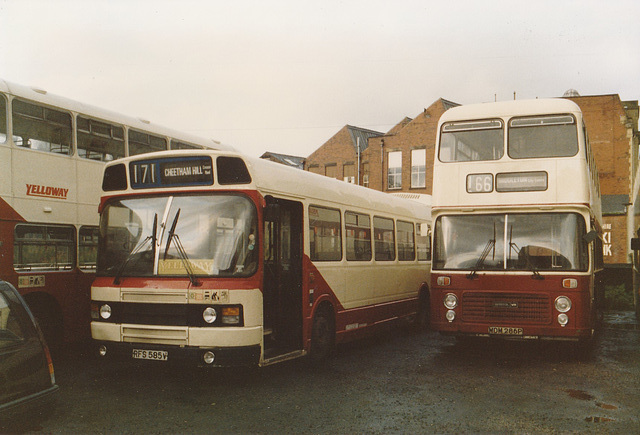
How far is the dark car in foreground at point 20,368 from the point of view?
499 cm

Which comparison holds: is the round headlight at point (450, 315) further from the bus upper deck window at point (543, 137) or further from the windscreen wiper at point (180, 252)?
the windscreen wiper at point (180, 252)

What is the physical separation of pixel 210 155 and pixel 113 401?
130 inches

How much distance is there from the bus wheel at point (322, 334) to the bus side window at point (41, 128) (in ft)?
16.9

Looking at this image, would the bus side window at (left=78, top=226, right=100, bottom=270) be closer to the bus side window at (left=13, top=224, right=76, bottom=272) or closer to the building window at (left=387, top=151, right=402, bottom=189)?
the bus side window at (left=13, top=224, right=76, bottom=272)

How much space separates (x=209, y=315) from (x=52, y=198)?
418 centimetres

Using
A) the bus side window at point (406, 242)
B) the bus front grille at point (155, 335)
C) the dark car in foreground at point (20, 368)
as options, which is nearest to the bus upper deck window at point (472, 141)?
the bus side window at point (406, 242)

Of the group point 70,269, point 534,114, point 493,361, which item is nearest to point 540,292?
point 493,361

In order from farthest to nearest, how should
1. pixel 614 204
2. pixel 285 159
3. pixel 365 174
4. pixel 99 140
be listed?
pixel 285 159, pixel 365 174, pixel 614 204, pixel 99 140

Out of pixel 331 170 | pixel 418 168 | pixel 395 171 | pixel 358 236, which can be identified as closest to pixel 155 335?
pixel 358 236

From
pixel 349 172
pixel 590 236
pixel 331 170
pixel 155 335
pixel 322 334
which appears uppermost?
pixel 331 170

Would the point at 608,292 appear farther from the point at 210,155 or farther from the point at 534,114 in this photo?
the point at 210,155

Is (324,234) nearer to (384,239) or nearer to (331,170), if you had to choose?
(384,239)

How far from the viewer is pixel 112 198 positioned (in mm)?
8820

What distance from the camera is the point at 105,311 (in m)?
8.32
